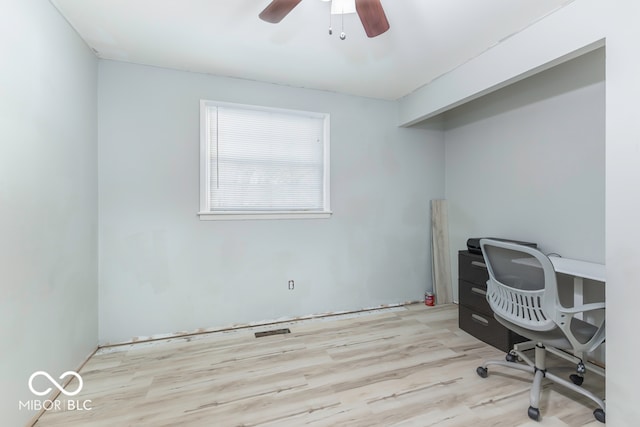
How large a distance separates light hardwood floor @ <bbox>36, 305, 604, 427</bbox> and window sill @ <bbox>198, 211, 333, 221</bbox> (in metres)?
1.15

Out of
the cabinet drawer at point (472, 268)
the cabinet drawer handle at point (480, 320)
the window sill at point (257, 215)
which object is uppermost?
the window sill at point (257, 215)

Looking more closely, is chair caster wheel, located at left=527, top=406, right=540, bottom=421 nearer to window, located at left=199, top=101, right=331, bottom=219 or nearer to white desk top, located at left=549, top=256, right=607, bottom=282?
white desk top, located at left=549, top=256, right=607, bottom=282

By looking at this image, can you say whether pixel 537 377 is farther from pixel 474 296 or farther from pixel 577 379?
pixel 474 296

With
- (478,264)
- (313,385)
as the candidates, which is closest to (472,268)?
(478,264)

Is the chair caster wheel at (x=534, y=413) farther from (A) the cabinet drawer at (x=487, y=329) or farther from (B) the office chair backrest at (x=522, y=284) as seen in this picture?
(A) the cabinet drawer at (x=487, y=329)

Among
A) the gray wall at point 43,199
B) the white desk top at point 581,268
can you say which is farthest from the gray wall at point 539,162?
the gray wall at point 43,199

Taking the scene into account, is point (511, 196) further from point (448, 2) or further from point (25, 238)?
point (25, 238)

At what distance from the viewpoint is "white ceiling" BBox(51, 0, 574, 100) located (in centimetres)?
181

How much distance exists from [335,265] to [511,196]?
199cm

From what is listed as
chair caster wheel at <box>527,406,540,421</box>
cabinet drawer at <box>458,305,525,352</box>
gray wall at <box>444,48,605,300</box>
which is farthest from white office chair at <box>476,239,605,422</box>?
gray wall at <box>444,48,605,300</box>

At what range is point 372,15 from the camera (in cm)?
160

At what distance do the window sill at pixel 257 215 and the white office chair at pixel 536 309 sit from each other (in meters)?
1.69

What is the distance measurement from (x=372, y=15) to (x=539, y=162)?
2104 millimetres

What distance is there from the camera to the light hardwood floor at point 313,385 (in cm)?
163
